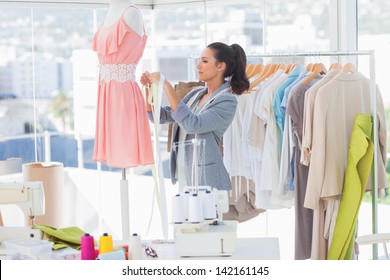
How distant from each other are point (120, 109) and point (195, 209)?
3.76ft

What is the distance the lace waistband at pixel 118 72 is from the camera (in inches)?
172

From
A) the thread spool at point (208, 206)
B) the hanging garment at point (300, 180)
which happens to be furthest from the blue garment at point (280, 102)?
the thread spool at point (208, 206)

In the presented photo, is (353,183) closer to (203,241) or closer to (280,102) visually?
(280,102)

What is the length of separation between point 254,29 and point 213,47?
1484 mm

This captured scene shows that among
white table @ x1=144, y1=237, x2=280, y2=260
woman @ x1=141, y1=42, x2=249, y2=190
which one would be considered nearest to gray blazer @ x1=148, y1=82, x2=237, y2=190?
woman @ x1=141, y1=42, x2=249, y2=190

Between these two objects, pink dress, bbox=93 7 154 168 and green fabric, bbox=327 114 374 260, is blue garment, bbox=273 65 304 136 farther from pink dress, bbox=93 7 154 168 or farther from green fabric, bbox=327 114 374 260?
pink dress, bbox=93 7 154 168

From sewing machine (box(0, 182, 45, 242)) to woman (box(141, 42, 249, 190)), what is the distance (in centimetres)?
89

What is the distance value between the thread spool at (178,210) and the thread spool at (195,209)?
0.10ft

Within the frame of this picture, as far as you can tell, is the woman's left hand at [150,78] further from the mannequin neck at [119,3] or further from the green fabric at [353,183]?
the green fabric at [353,183]

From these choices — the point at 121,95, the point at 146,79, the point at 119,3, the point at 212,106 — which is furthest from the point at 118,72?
the point at 212,106

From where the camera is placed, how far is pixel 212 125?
424cm
